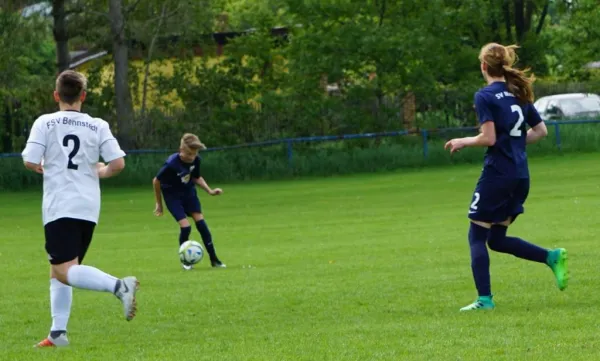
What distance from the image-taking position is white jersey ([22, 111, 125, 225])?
7.96 meters

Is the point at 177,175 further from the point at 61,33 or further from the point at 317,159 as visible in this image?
the point at 61,33

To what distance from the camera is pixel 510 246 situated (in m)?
9.22

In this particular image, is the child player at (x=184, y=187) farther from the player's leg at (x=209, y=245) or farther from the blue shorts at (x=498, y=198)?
the blue shorts at (x=498, y=198)

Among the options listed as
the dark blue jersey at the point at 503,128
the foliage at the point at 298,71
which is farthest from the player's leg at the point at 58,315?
the foliage at the point at 298,71

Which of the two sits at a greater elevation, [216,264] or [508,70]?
[508,70]

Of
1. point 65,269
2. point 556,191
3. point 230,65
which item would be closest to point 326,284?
point 65,269

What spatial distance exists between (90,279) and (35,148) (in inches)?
35.3

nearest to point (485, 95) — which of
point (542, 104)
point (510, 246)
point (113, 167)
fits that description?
point (510, 246)

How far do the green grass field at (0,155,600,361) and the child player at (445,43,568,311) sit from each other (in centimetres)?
46

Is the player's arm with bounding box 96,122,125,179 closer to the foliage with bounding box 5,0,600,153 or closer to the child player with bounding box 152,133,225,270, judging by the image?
the child player with bounding box 152,133,225,270

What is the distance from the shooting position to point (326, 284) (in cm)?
1166

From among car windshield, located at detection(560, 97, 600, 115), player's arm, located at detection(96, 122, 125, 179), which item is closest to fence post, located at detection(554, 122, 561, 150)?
car windshield, located at detection(560, 97, 600, 115)

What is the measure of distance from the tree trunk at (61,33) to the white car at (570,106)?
15.0 meters

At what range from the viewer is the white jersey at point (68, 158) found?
7.96 m
